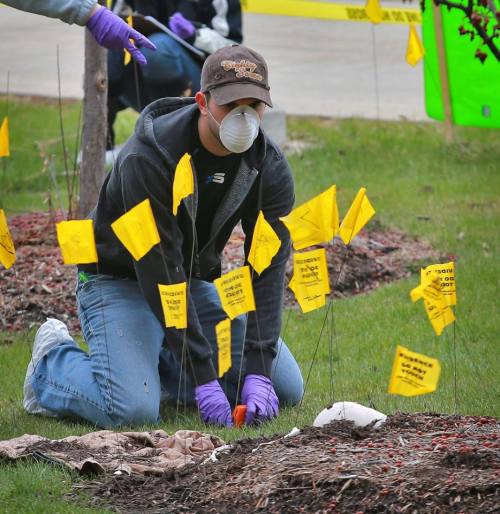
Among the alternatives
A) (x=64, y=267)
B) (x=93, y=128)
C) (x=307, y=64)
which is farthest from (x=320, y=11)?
(x=64, y=267)

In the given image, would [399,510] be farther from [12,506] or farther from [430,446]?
[12,506]

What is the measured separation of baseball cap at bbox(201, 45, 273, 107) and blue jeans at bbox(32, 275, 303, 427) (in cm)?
98

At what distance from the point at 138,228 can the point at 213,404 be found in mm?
938

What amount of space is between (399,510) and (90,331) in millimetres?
2154

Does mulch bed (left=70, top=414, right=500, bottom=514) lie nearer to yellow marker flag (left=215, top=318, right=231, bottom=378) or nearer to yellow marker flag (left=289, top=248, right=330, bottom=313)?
yellow marker flag (left=215, top=318, right=231, bottom=378)

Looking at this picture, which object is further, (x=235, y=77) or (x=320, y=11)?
(x=320, y=11)

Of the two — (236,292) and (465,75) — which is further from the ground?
(465,75)

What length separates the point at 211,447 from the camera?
13.9ft

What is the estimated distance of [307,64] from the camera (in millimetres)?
13930

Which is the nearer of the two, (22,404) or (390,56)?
(22,404)

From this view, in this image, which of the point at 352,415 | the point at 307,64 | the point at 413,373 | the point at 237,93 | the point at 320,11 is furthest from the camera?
the point at 307,64

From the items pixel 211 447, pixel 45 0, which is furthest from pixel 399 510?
pixel 45 0

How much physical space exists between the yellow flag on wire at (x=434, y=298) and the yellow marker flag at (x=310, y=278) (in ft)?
1.03

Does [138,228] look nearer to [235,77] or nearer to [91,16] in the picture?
[235,77]
